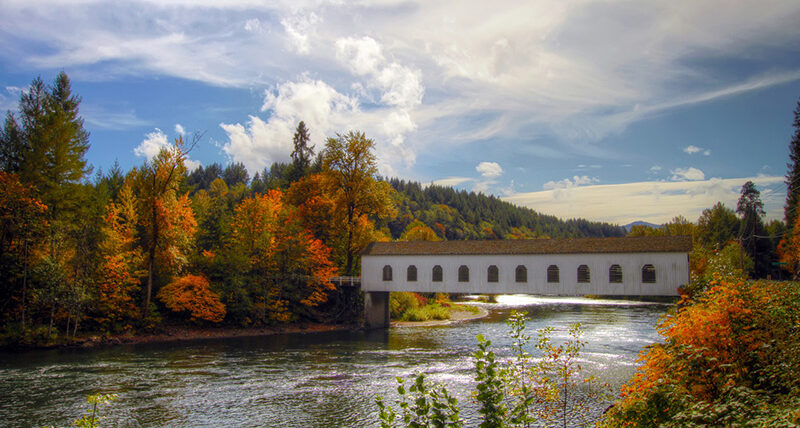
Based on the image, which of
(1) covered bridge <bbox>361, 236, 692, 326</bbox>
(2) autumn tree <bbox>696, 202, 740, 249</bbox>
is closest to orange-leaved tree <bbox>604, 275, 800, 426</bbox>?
(1) covered bridge <bbox>361, 236, 692, 326</bbox>

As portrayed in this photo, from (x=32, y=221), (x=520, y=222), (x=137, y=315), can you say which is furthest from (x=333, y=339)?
(x=520, y=222)

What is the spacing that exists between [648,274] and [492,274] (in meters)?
8.24

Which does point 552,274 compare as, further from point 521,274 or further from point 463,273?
point 463,273

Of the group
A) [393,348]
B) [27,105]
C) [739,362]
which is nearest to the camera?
[739,362]

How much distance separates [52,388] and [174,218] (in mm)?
15034

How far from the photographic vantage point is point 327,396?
16469 millimetres

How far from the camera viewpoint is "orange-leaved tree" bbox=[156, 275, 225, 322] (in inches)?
1194

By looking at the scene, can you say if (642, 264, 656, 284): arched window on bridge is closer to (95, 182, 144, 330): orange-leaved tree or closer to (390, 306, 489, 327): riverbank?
(390, 306, 489, 327): riverbank

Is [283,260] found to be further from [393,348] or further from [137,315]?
[393,348]

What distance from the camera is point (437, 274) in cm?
3189

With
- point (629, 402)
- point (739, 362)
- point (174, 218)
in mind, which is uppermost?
point (174, 218)

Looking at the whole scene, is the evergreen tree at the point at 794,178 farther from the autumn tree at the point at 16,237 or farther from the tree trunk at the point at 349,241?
the autumn tree at the point at 16,237

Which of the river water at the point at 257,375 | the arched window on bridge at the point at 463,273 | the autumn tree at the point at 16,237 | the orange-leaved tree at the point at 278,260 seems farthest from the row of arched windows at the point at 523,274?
the autumn tree at the point at 16,237

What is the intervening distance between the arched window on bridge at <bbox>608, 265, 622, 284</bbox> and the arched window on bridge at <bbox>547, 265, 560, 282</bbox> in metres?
2.68
